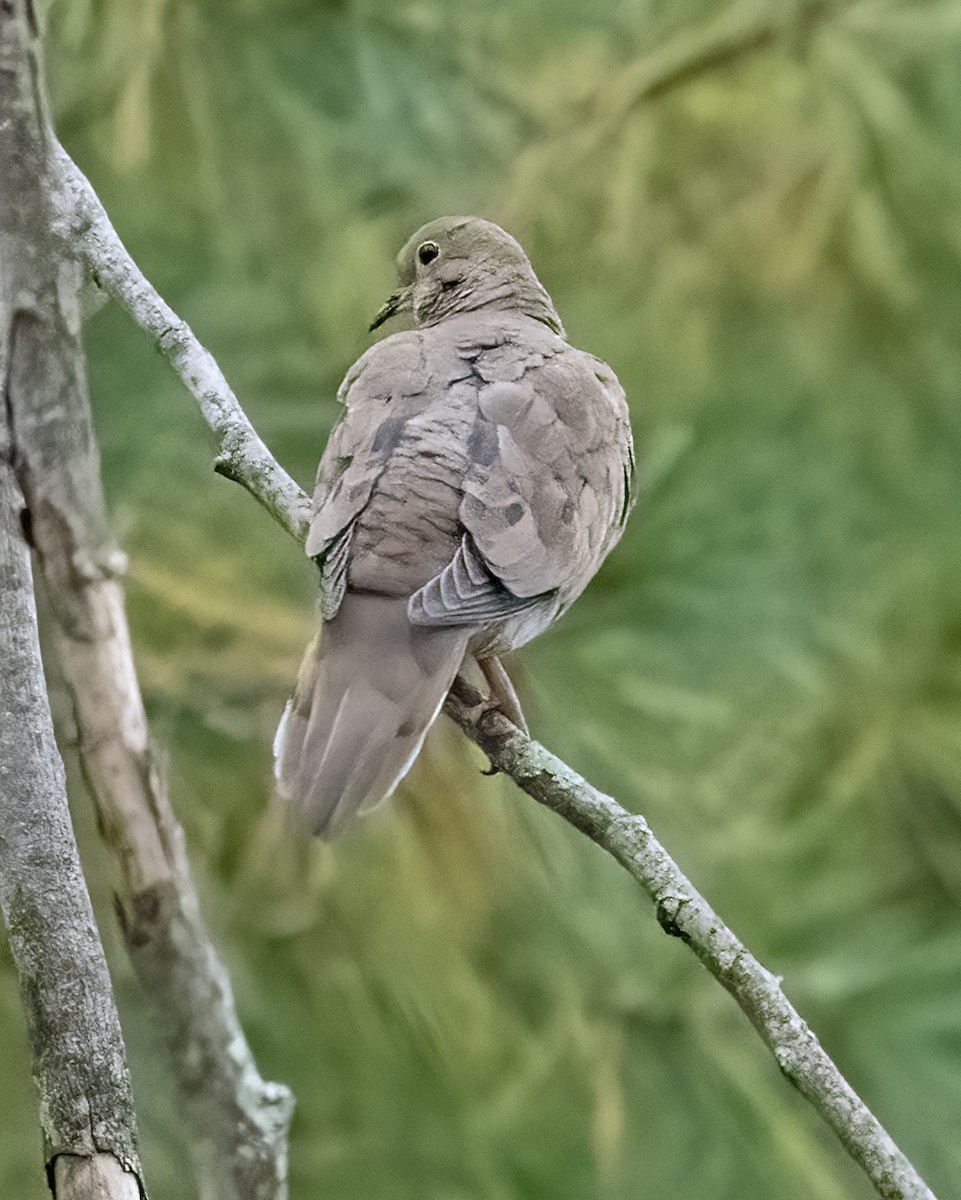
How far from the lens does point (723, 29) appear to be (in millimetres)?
1536

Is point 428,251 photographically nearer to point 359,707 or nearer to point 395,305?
point 395,305

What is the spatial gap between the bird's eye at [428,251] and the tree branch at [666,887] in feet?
0.84

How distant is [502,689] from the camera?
1.26 meters

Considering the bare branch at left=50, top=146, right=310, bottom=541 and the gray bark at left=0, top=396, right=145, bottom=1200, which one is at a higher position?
the bare branch at left=50, top=146, right=310, bottom=541

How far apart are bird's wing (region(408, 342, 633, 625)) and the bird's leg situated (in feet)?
0.36

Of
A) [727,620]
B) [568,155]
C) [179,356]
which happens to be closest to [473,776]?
[727,620]

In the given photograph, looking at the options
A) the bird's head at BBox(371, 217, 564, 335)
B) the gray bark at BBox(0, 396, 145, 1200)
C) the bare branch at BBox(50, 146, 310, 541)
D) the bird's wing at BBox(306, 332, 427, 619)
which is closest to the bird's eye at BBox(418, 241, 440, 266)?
the bird's head at BBox(371, 217, 564, 335)

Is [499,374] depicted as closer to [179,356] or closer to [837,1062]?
[179,356]

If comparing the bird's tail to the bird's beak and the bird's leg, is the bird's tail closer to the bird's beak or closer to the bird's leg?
the bird's leg

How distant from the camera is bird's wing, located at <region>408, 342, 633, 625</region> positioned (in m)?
1.05

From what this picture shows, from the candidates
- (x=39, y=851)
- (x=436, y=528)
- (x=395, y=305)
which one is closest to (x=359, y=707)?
(x=436, y=528)

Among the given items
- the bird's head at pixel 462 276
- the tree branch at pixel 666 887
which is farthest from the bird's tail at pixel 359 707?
the bird's head at pixel 462 276

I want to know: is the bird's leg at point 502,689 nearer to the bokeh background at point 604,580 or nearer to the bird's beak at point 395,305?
the bokeh background at point 604,580

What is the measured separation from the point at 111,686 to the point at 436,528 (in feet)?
1.20
